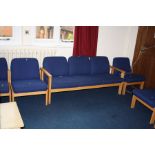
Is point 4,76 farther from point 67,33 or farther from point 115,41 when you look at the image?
point 115,41

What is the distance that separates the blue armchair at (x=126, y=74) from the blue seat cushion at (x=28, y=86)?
6.09 ft

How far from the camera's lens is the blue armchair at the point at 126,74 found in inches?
176

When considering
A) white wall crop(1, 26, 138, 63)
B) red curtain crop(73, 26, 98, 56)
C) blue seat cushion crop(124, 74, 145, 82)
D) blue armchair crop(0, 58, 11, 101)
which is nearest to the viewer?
blue armchair crop(0, 58, 11, 101)

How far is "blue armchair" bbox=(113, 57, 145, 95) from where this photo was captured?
4.46m

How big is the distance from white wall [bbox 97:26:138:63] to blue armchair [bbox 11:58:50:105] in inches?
75.3

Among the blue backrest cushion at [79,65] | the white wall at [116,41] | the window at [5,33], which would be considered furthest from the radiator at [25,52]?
the white wall at [116,41]

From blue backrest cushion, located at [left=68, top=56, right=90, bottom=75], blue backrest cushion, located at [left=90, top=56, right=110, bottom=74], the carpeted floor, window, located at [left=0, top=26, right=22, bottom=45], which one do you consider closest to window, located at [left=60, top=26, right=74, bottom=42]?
blue backrest cushion, located at [left=68, top=56, right=90, bottom=75]

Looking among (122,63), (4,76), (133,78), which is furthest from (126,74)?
(4,76)

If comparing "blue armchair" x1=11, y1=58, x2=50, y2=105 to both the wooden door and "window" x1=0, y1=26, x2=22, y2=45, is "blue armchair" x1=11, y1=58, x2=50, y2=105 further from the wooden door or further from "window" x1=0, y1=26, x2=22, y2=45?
the wooden door

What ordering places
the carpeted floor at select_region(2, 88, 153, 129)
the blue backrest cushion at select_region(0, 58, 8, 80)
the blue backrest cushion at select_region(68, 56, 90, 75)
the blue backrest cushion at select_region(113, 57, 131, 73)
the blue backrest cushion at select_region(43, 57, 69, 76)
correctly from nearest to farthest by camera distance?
the carpeted floor at select_region(2, 88, 153, 129), the blue backrest cushion at select_region(0, 58, 8, 80), the blue backrest cushion at select_region(43, 57, 69, 76), the blue backrest cushion at select_region(68, 56, 90, 75), the blue backrest cushion at select_region(113, 57, 131, 73)

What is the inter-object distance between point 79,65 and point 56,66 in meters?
0.54

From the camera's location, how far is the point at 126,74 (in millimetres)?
4660

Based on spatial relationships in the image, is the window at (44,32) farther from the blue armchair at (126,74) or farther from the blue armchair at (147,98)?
the blue armchair at (147,98)
